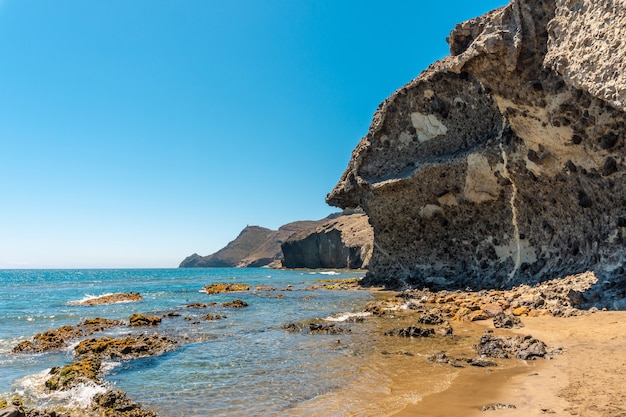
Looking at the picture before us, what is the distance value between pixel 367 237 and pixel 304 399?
80.3m

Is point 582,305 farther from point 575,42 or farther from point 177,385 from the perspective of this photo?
point 177,385

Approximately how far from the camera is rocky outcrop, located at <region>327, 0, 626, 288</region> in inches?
562

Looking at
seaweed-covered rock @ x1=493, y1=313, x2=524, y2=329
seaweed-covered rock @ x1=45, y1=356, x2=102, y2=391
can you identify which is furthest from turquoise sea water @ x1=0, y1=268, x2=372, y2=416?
seaweed-covered rock @ x1=493, y1=313, x2=524, y2=329

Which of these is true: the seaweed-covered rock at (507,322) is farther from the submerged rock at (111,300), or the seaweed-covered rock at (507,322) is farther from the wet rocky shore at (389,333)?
the submerged rock at (111,300)

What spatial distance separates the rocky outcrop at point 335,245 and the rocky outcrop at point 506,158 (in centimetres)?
5068

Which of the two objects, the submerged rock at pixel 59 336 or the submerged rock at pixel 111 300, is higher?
the submerged rock at pixel 59 336

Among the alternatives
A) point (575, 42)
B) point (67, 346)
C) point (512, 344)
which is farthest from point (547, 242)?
point (67, 346)

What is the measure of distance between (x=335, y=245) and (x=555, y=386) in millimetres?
92595

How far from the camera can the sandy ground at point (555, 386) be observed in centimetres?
619

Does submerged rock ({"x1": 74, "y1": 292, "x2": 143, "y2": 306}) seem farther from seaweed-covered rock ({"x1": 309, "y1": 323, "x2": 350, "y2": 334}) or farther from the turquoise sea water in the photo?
seaweed-covered rock ({"x1": 309, "y1": 323, "x2": 350, "y2": 334})

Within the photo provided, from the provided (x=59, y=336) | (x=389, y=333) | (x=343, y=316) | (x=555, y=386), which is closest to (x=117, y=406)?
(x=555, y=386)

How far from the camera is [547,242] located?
20562mm

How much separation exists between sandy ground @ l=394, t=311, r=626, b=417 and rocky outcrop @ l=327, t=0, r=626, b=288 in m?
6.54

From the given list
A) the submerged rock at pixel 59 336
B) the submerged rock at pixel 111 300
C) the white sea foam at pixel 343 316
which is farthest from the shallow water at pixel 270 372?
the submerged rock at pixel 111 300
